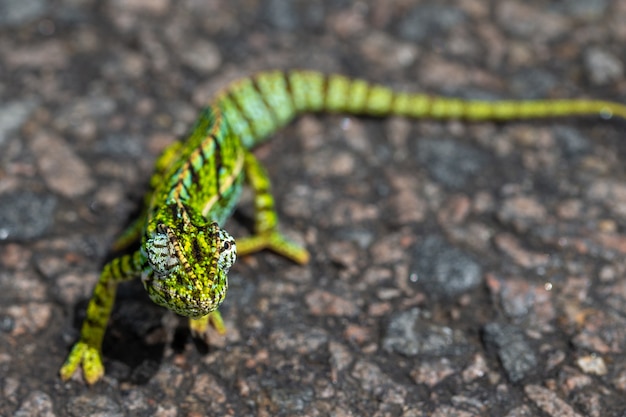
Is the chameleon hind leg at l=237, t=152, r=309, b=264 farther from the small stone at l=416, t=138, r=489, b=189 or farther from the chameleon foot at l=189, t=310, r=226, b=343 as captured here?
the small stone at l=416, t=138, r=489, b=189

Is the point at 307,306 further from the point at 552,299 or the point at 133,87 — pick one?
the point at 133,87

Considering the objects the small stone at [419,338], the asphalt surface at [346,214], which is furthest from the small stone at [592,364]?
the small stone at [419,338]

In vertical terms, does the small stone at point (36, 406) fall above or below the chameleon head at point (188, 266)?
below

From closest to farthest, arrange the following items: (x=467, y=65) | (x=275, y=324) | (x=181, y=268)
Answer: (x=181, y=268)
(x=275, y=324)
(x=467, y=65)

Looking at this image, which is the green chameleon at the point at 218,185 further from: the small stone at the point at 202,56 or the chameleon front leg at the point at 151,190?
the small stone at the point at 202,56

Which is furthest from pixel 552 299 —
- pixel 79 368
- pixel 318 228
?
pixel 79 368
